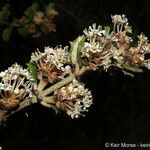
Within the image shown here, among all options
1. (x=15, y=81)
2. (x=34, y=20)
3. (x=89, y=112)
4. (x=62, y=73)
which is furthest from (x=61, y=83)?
(x=89, y=112)

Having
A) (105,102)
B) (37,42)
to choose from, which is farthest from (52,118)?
(37,42)

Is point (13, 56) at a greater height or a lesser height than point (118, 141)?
greater

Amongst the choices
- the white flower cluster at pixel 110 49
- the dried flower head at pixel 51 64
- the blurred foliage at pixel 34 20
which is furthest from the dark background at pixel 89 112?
the dried flower head at pixel 51 64

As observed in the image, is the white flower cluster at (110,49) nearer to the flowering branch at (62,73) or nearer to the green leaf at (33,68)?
the flowering branch at (62,73)

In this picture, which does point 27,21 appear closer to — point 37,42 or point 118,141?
point 37,42

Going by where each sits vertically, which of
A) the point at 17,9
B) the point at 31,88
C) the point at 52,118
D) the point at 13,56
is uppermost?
the point at 17,9

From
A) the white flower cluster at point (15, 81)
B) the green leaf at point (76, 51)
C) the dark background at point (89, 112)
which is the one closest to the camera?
the white flower cluster at point (15, 81)
